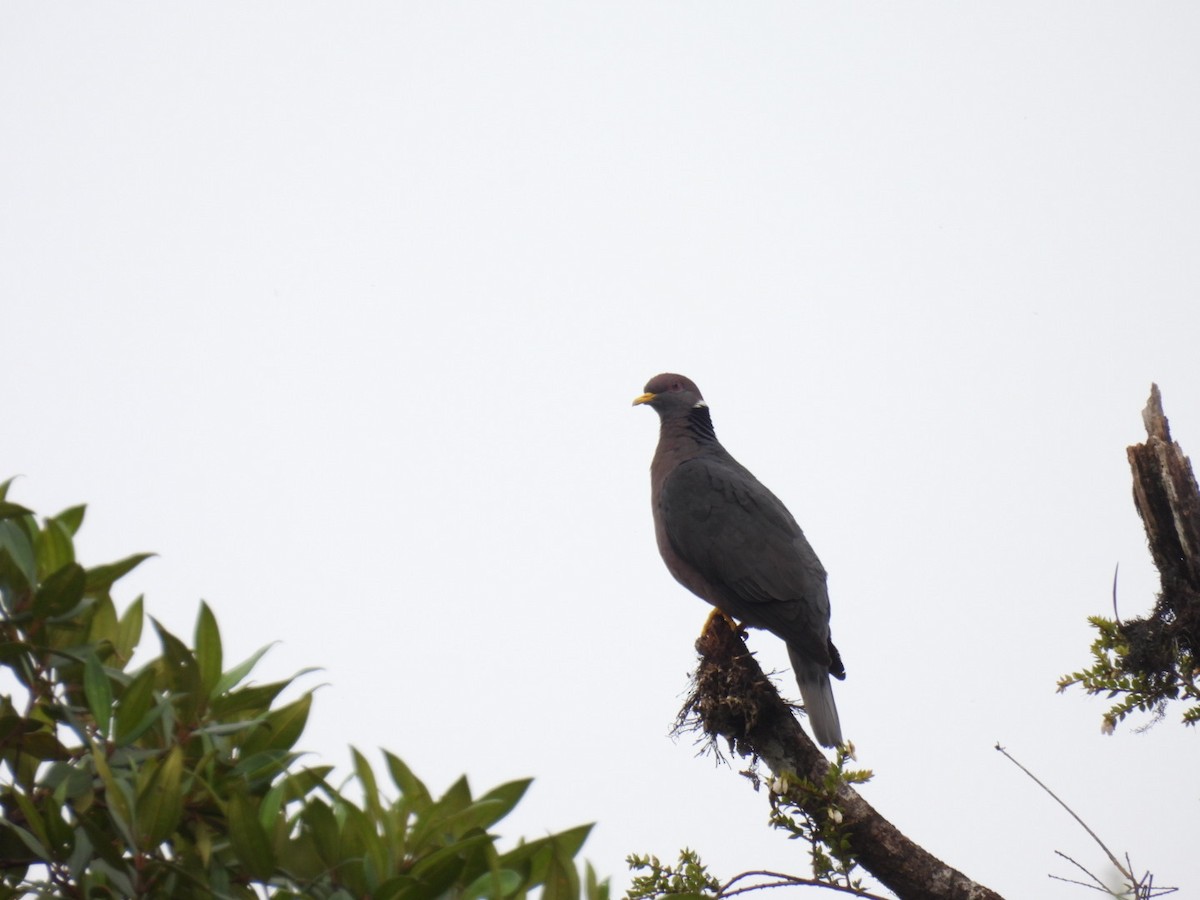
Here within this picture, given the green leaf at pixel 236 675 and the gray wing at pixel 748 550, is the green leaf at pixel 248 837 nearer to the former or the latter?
the green leaf at pixel 236 675

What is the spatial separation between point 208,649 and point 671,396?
5.41m

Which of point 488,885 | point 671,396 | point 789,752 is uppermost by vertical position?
point 671,396

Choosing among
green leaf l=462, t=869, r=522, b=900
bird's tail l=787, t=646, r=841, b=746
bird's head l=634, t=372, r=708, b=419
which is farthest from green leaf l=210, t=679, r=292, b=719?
bird's head l=634, t=372, r=708, b=419

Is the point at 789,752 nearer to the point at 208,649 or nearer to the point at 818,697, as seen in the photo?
the point at 818,697

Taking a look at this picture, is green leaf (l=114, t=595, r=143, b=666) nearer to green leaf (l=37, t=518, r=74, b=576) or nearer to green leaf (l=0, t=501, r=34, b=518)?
green leaf (l=37, t=518, r=74, b=576)

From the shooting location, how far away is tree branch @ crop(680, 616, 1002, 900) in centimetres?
343

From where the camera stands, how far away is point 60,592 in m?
1.58

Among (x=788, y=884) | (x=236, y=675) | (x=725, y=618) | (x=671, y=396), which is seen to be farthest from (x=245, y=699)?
(x=671, y=396)

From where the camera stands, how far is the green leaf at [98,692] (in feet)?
5.03

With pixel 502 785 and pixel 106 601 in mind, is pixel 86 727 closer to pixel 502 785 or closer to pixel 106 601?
pixel 106 601

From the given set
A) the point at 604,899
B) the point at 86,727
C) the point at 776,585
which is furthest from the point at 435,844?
the point at 776,585

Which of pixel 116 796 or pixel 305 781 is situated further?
pixel 305 781

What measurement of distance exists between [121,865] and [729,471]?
4.99m

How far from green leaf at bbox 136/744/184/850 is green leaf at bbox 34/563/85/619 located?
0.29 meters
